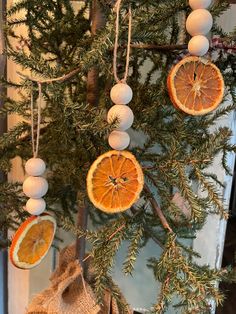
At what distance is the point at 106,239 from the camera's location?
491mm

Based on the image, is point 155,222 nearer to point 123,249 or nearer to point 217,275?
point 217,275

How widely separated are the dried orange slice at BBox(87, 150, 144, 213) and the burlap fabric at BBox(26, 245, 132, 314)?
231mm

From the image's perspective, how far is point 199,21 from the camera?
43 cm

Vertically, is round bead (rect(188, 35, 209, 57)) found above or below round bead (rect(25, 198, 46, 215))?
above

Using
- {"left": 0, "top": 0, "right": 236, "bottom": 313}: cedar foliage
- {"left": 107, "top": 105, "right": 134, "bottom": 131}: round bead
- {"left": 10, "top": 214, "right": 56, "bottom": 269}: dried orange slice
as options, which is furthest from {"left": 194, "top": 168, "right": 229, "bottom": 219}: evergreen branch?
{"left": 10, "top": 214, "right": 56, "bottom": 269}: dried orange slice

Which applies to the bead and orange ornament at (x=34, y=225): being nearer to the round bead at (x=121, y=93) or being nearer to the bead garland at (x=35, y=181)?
the bead garland at (x=35, y=181)

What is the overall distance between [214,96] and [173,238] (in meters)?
0.18

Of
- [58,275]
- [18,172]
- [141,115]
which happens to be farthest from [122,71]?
[18,172]

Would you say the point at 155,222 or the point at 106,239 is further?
the point at 155,222

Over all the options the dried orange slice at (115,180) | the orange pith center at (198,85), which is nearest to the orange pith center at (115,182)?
the dried orange slice at (115,180)

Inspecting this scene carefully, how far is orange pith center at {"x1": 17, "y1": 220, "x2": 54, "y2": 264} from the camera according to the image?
1.70ft

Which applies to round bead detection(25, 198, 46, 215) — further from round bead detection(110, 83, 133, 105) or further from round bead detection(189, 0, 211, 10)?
round bead detection(189, 0, 211, 10)

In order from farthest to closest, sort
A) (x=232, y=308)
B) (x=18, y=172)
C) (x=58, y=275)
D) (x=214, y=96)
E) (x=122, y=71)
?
(x=232, y=308) → (x=18, y=172) → (x=58, y=275) → (x=122, y=71) → (x=214, y=96)

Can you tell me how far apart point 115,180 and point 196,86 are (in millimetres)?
147
